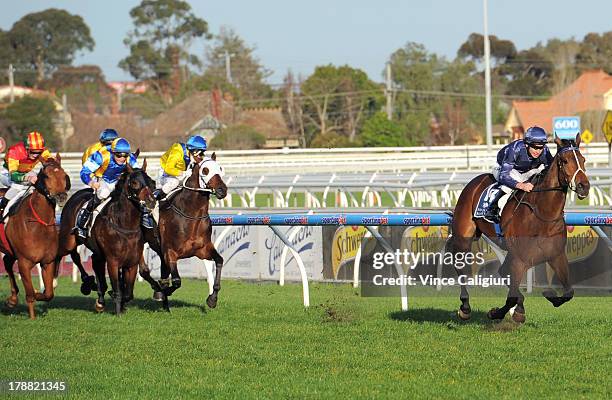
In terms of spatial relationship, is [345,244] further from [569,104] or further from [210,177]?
[569,104]

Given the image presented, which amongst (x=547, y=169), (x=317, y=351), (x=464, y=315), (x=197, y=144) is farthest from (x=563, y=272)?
(x=197, y=144)

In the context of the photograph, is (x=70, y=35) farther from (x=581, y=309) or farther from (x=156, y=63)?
(x=581, y=309)

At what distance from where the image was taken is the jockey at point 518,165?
9.35 metres

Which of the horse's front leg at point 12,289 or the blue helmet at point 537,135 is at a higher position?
the blue helmet at point 537,135

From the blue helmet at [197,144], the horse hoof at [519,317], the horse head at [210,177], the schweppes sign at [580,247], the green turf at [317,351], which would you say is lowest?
the green turf at [317,351]

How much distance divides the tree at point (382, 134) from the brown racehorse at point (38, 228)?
115 feet

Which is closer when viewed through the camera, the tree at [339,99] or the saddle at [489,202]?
the saddle at [489,202]

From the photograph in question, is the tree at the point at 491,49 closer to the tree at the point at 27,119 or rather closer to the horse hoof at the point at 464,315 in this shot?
the tree at the point at 27,119

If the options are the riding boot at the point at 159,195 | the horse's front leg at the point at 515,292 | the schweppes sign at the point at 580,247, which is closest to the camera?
the horse's front leg at the point at 515,292

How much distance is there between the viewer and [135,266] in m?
11.4

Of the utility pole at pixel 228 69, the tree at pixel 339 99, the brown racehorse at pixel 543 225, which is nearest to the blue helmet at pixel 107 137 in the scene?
the brown racehorse at pixel 543 225

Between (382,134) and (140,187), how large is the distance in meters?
36.5

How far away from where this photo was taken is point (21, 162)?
38.6 ft

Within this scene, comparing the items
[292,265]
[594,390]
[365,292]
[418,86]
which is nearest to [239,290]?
[292,265]
